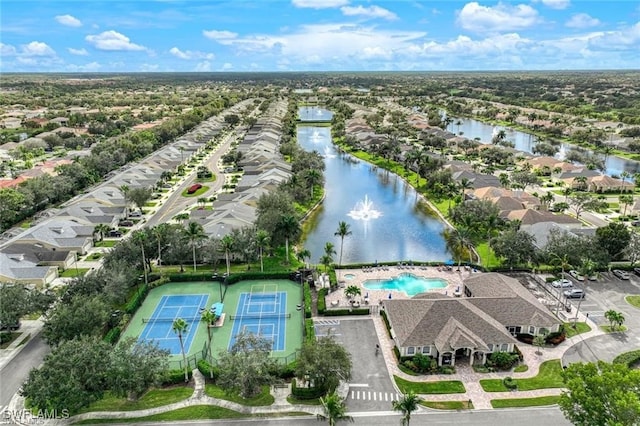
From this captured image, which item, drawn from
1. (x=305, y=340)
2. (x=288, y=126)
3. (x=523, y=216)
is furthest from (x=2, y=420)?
(x=288, y=126)

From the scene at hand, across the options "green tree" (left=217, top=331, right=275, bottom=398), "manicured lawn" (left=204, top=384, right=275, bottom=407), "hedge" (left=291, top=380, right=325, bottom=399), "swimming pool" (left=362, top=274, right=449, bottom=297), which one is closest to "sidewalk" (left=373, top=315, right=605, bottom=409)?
"hedge" (left=291, top=380, right=325, bottom=399)

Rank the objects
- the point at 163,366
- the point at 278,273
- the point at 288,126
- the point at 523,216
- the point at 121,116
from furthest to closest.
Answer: the point at 121,116 < the point at 288,126 < the point at 523,216 < the point at 278,273 < the point at 163,366

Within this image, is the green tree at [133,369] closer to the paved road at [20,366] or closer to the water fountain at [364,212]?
the paved road at [20,366]

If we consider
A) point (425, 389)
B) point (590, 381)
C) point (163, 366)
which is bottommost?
point (425, 389)

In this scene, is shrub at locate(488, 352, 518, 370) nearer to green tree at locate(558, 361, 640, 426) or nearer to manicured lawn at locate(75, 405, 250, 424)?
green tree at locate(558, 361, 640, 426)

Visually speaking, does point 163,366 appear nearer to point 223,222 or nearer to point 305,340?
point 305,340

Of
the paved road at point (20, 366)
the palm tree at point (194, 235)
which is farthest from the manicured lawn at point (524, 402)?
the paved road at point (20, 366)
